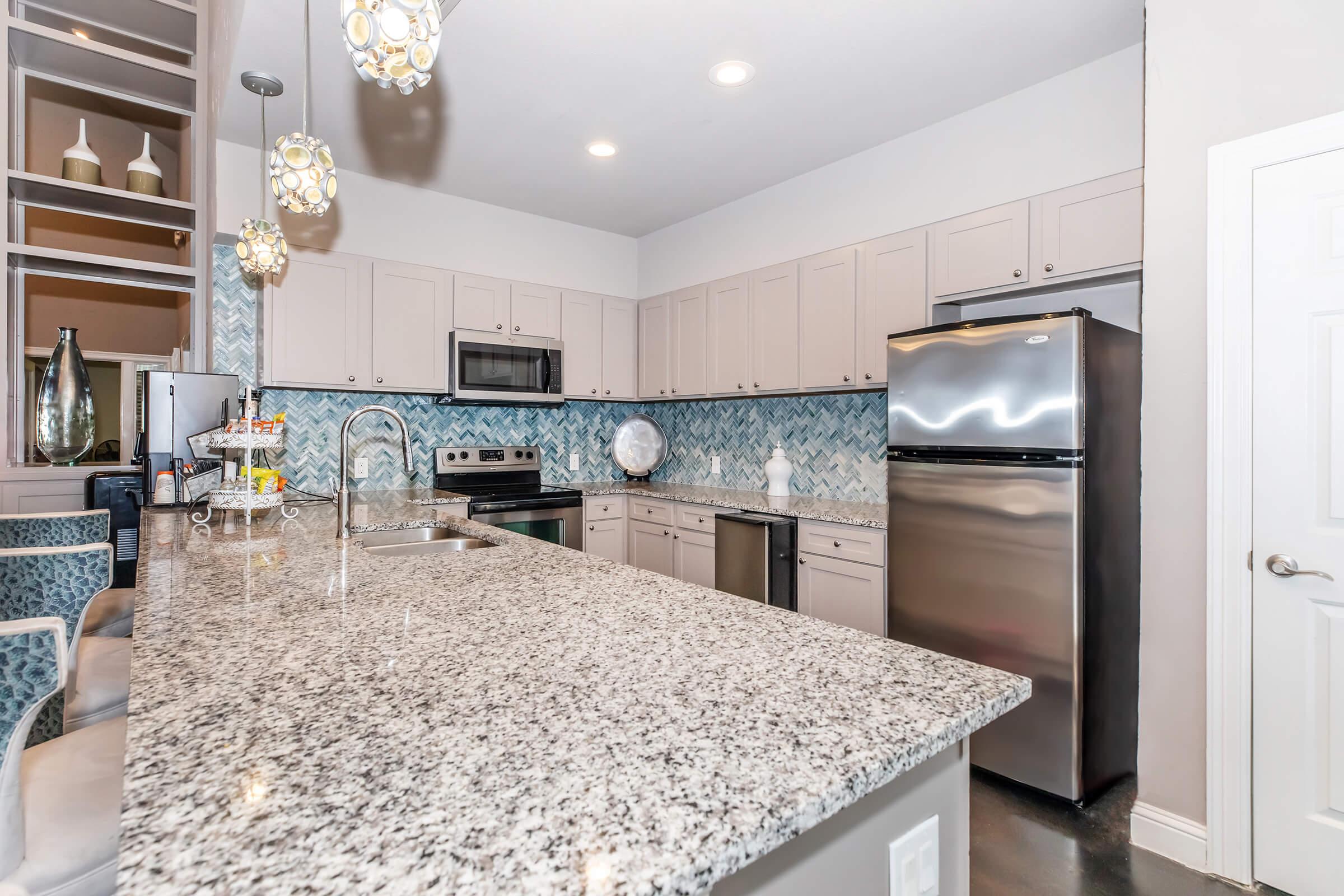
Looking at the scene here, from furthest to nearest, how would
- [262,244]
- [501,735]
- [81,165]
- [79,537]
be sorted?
[81,165] < [262,244] < [79,537] < [501,735]

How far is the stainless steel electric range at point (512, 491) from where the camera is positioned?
356 cm

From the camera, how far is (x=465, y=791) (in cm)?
59

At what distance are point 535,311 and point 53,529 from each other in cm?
253

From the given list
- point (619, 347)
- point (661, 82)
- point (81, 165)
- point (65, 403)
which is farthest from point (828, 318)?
point (81, 165)

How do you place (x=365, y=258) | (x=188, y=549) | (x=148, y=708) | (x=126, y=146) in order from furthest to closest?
(x=126, y=146)
(x=365, y=258)
(x=188, y=549)
(x=148, y=708)

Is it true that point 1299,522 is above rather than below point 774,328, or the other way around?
below

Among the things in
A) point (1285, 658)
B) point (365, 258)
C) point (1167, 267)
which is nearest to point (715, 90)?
point (1167, 267)

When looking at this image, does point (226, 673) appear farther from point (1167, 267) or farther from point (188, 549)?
point (1167, 267)

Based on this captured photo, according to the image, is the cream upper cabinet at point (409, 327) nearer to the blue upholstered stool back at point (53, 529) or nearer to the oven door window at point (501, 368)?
the oven door window at point (501, 368)

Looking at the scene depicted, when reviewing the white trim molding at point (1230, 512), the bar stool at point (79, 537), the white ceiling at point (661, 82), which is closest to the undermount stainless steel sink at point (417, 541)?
the bar stool at point (79, 537)

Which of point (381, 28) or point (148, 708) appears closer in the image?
point (148, 708)

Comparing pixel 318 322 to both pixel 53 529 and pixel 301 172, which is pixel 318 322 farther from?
pixel 301 172

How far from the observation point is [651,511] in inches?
155

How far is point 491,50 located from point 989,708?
8.33ft
